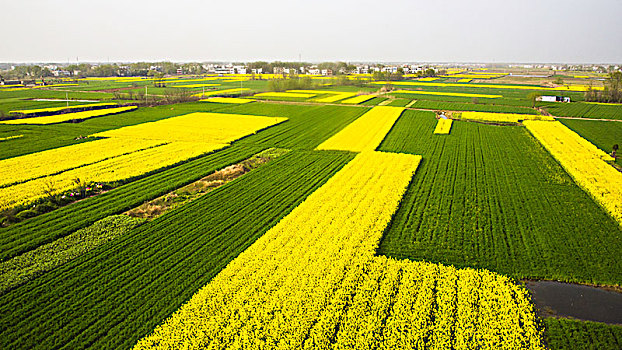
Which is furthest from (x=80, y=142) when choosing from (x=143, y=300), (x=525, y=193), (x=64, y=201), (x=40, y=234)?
(x=525, y=193)

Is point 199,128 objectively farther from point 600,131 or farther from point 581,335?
point 600,131

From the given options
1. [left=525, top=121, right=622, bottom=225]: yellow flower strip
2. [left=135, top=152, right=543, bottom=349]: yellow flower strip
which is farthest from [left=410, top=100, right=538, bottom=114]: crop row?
[left=135, top=152, right=543, bottom=349]: yellow flower strip

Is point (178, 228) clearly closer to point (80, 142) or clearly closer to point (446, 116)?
point (80, 142)

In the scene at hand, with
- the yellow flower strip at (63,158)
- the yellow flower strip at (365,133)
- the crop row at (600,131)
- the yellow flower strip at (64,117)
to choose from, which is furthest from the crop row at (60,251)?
the crop row at (600,131)

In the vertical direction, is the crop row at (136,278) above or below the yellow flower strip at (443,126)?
below

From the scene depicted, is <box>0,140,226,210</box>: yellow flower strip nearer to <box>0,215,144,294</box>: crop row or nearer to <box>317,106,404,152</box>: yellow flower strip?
<box>0,215,144,294</box>: crop row

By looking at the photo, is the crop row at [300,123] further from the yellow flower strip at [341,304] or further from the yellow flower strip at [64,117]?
the yellow flower strip at [341,304]

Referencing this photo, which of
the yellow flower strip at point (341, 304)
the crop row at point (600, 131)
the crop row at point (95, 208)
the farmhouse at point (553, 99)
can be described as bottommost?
the yellow flower strip at point (341, 304)
